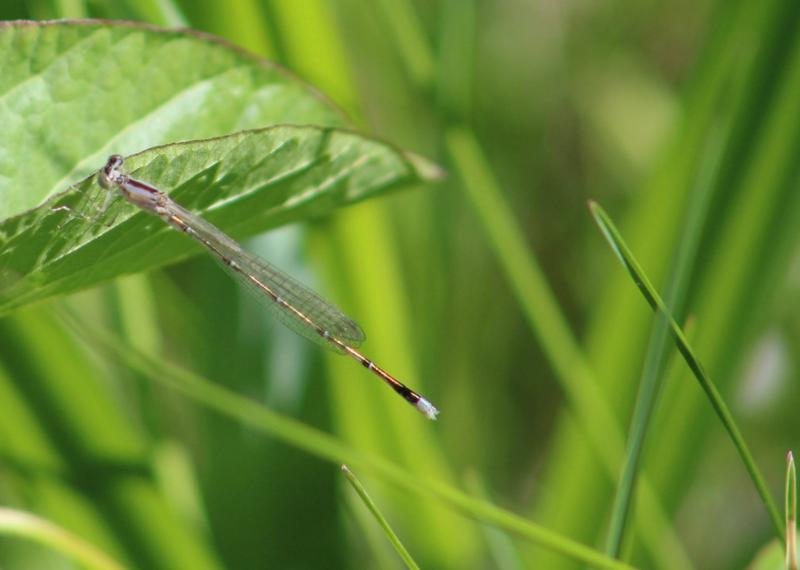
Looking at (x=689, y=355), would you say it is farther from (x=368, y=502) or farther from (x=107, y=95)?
(x=107, y=95)

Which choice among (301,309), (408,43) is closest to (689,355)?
(301,309)

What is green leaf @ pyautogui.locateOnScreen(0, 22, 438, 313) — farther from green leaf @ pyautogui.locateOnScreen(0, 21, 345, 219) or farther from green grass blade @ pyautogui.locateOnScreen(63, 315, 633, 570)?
green grass blade @ pyautogui.locateOnScreen(63, 315, 633, 570)

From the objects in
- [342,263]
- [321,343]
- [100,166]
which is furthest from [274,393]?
[100,166]

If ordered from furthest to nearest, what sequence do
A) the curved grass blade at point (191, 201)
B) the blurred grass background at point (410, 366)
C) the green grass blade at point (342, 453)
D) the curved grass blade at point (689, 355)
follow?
the blurred grass background at point (410, 366)
the green grass blade at point (342, 453)
the curved grass blade at point (689, 355)
the curved grass blade at point (191, 201)

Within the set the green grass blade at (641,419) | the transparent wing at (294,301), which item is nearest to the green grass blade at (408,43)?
the transparent wing at (294,301)

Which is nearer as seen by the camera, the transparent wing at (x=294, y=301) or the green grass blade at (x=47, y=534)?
the green grass blade at (x=47, y=534)

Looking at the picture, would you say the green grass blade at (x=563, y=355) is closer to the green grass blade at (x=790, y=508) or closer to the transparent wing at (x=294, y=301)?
the transparent wing at (x=294, y=301)

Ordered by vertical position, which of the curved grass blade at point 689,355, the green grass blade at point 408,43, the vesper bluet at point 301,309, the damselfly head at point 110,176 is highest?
the green grass blade at point 408,43
